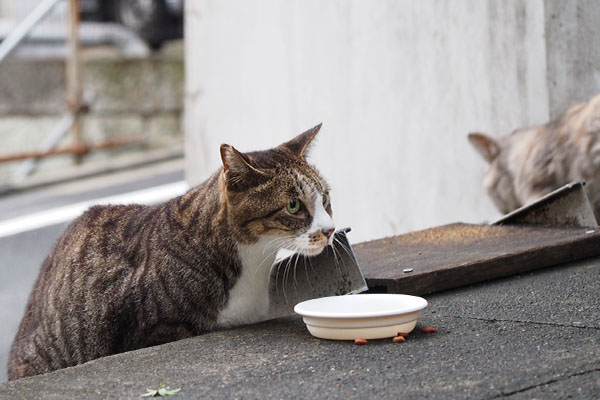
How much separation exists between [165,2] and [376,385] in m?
11.2

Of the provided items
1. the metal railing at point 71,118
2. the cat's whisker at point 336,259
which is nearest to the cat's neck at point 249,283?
the cat's whisker at point 336,259

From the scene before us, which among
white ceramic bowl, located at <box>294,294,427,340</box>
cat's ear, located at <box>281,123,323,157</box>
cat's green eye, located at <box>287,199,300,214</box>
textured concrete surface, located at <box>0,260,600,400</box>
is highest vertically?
cat's ear, located at <box>281,123,323,157</box>

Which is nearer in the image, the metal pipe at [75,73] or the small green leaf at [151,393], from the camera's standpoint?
the small green leaf at [151,393]

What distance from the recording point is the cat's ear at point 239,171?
2.99 metres

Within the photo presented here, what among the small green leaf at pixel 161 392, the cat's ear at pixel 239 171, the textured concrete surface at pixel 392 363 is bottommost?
the small green leaf at pixel 161 392

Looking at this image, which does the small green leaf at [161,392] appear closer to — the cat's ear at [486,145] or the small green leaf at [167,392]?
the small green leaf at [167,392]

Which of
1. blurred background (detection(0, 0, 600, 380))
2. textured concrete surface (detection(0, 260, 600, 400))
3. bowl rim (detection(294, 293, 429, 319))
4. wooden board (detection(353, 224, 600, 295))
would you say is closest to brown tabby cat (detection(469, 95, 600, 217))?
blurred background (detection(0, 0, 600, 380))

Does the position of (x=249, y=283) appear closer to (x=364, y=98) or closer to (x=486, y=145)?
(x=486, y=145)

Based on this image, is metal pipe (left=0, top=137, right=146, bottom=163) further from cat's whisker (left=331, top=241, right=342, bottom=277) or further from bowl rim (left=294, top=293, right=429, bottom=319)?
bowl rim (left=294, top=293, right=429, bottom=319)

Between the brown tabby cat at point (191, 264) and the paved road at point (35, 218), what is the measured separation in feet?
8.70

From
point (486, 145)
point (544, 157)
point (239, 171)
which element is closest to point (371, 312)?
point (239, 171)

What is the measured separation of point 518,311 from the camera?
3.07 metres

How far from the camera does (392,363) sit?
2.54 meters

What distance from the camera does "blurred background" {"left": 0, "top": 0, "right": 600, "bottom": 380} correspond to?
15.9 ft
